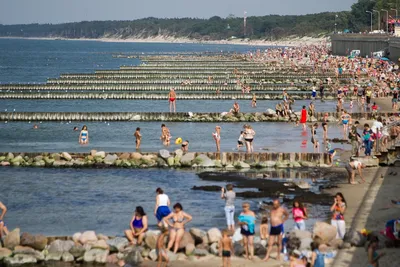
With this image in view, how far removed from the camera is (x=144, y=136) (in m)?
52.6

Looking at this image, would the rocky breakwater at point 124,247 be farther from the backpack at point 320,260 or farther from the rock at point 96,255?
the backpack at point 320,260

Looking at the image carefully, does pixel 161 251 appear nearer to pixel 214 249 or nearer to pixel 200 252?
pixel 200 252

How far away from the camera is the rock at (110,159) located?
4162 cm

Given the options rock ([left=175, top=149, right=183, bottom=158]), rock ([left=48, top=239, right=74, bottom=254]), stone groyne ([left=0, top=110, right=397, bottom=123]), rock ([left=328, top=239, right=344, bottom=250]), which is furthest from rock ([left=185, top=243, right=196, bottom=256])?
stone groyne ([left=0, top=110, right=397, bottom=123])

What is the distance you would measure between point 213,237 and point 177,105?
52.6 meters

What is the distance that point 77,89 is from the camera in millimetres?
94062

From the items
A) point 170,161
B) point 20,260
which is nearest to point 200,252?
point 20,260

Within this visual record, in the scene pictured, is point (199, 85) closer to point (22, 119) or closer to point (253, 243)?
point (22, 119)

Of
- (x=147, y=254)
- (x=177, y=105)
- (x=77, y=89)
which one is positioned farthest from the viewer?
(x=77, y=89)

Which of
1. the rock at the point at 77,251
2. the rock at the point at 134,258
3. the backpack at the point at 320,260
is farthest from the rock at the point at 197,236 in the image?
the backpack at the point at 320,260

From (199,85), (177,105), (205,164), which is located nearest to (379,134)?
(205,164)

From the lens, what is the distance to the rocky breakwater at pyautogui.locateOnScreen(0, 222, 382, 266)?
23.7 meters

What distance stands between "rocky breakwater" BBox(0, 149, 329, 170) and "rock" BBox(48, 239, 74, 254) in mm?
16098

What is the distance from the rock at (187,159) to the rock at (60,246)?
16.5 m
